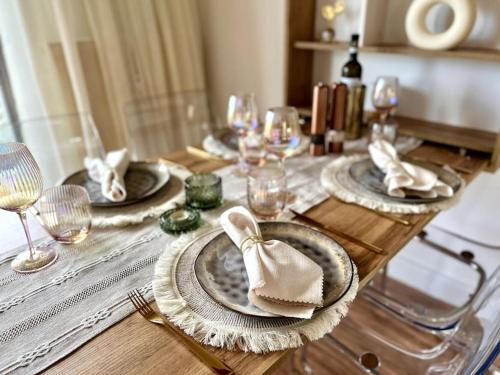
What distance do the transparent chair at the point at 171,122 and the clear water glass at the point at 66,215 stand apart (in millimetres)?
927

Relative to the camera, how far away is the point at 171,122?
1817 millimetres

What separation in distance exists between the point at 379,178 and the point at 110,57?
1.31 meters

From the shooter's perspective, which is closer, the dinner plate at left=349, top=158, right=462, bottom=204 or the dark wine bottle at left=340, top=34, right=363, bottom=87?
the dinner plate at left=349, top=158, right=462, bottom=204

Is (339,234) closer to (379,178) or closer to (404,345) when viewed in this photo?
(379,178)

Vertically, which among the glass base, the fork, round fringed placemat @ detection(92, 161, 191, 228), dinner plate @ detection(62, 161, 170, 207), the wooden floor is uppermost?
dinner plate @ detection(62, 161, 170, 207)

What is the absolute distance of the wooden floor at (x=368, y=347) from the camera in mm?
1346

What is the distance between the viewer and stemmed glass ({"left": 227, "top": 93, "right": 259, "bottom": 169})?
1209mm

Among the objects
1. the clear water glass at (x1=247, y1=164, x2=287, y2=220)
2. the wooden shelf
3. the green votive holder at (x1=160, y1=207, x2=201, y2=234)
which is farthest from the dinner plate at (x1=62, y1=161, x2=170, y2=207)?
the wooden shelf

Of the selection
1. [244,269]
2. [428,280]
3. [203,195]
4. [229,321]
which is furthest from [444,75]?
[229,321]

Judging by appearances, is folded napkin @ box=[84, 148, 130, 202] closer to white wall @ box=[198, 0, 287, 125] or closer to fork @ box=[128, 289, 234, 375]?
fork @ box=[128, 289, 234, 375]

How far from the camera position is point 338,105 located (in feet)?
3.88

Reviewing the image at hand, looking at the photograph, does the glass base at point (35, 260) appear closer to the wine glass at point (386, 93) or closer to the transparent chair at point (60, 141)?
the transparent chair at point (60, 141)

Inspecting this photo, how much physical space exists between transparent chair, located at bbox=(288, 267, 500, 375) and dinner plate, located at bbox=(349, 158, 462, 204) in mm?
244

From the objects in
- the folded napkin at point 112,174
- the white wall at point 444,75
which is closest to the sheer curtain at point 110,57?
the folded napkin at point 112,174
